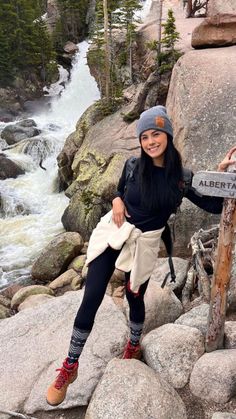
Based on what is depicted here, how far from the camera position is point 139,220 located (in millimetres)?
Answer: 3816

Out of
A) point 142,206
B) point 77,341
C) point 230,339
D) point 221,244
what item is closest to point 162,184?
point 142,206

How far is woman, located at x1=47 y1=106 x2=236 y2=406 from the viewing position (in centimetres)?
356

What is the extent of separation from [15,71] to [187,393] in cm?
3401

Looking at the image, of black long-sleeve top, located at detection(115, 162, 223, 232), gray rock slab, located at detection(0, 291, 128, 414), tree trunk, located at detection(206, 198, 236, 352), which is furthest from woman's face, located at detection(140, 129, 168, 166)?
gray rock slab, located at detection(0, 291, 128, 414)

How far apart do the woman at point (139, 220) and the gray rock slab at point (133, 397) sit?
0.40m

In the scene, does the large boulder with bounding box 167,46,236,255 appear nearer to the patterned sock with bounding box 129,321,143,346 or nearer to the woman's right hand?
the patterned sock with bounding box 129,321,143,346

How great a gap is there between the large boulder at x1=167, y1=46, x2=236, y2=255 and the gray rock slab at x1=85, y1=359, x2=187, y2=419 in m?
5.56

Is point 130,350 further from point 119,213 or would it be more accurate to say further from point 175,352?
point 119,213

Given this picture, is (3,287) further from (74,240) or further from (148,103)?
(148,103)

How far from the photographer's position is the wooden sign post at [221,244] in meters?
3.63

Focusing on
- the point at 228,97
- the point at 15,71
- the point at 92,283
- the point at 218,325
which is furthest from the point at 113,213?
the point at 15,71

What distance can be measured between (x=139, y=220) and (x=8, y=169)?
16735 mm

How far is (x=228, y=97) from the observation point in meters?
10.1

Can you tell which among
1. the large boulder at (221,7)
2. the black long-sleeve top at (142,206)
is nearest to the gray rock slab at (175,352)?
the black long-sleeve top at (142,206)
